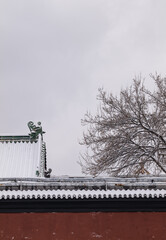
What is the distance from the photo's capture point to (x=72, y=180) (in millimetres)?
8984

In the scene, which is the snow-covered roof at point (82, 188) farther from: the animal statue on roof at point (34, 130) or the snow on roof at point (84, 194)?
the animal statue on roof at point (34, 130)

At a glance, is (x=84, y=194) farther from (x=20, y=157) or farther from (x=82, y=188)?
(x=20, y=157)
